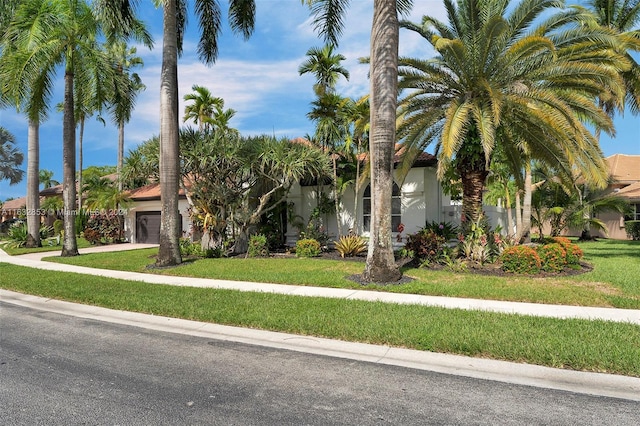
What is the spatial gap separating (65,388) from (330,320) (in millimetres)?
3730

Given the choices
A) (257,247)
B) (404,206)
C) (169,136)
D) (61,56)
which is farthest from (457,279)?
(61,56)

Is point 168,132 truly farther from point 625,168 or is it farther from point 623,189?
point 625,168

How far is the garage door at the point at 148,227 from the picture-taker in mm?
25875

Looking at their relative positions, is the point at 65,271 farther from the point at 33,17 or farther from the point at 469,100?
the point at 469,100

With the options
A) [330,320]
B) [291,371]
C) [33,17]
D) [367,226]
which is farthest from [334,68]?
[291,371]

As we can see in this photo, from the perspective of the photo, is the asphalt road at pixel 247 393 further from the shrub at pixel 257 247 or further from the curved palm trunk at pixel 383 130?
the shrub at pixel 257 247

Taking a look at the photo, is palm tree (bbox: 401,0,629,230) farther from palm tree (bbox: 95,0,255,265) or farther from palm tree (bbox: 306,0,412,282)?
palm tree (bbox: 95,0,255,265)

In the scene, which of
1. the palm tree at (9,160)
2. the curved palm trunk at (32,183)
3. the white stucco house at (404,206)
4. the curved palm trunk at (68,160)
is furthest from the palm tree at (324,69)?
the palm tree at (9,160)

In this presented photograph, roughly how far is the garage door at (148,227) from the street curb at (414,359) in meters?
18.9

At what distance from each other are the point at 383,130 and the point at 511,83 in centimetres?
503

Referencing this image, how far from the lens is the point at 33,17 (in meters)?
16.7

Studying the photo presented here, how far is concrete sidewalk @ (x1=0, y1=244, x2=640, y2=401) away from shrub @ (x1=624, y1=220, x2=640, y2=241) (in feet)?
80.4

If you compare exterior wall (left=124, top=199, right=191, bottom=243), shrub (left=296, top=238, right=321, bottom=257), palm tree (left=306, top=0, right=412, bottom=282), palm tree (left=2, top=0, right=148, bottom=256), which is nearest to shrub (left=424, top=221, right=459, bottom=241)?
shrub (left=296, top=238, right=321, bottom=257)

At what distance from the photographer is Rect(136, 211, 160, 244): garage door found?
84.9ft
